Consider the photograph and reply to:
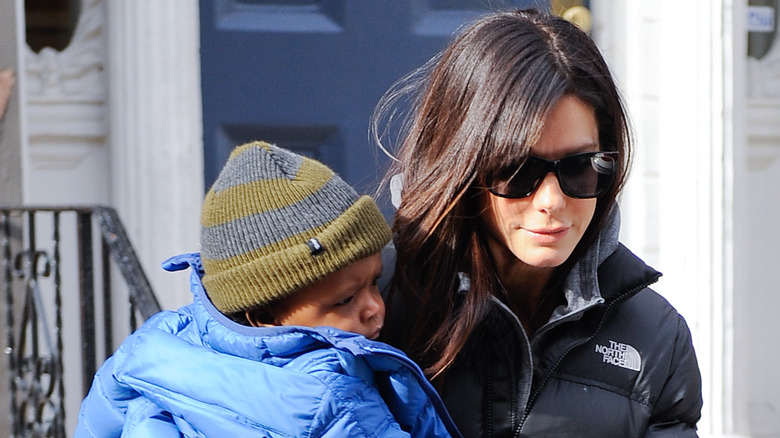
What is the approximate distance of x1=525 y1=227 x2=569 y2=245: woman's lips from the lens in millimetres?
1551

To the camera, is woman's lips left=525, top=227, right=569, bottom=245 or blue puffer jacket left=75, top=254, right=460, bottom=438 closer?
blue puffer jacket left=75, top=254, right=460, bottom=438

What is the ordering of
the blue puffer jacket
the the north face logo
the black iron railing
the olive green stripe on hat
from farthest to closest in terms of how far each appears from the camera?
the black iron railing < the the north face logo < the olive green stripe on hat < the blue puffer jacket

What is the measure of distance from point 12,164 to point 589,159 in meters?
2.30

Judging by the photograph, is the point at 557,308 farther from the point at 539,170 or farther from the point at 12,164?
the point at 12,164

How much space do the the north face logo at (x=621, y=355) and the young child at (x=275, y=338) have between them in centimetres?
Result: 29

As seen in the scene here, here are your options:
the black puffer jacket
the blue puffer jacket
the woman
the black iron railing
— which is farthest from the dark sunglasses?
the black iron railing

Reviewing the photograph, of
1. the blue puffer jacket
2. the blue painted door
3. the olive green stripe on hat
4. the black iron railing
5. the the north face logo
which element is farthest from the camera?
the blue painted door

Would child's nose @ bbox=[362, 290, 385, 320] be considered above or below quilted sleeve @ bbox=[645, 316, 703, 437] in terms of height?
above

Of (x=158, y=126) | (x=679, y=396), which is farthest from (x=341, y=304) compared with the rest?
(x=158, y=126)

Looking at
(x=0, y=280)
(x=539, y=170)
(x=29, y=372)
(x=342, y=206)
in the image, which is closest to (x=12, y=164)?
(x=0, y=280)

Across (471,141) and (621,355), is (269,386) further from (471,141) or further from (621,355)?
(621,355)

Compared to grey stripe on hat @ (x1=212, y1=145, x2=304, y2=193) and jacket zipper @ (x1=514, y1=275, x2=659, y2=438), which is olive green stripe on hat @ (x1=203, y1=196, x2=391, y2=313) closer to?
grey stripe on hat @ (x1=212, y1=145, x2=304, y2=193)

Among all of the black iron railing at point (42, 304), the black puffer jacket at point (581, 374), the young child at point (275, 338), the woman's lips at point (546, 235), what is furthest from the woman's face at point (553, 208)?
the black iron railing at point (42, 304)

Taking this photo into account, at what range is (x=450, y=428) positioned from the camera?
60.3 inches
